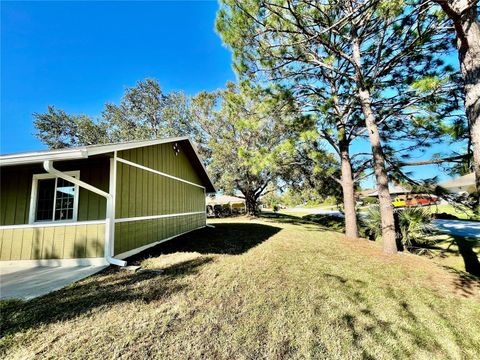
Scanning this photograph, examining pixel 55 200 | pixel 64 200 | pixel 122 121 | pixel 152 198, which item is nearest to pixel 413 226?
pixel 152 198

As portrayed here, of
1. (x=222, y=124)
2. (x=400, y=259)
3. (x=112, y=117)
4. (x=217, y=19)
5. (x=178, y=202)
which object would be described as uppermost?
(x=112, y=117)

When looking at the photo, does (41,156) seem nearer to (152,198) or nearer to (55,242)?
(55,242)

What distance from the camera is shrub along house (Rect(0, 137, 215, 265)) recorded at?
5.53 metres

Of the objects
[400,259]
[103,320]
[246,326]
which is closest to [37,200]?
[103,320]

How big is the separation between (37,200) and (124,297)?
16.3ft

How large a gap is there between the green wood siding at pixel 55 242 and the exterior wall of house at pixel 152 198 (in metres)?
0.50

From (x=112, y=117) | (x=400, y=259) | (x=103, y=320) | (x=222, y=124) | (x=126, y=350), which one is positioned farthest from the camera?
(x=112, y=117)

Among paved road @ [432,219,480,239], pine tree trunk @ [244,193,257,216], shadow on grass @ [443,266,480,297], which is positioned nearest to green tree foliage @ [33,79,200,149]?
pine tree trunk @ [244,193,257,216]

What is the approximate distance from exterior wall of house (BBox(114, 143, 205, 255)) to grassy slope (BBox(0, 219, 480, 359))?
1.44 m

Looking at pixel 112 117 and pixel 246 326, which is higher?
pixel 112 117

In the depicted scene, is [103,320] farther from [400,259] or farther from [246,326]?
[400,259]

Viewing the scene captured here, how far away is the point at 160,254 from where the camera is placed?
259 inches

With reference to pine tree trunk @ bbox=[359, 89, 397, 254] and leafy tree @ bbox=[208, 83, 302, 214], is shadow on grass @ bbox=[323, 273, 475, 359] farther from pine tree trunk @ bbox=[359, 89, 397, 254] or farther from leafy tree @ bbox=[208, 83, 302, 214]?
leafy tree @ bbox=[208, 83, 302, 214]

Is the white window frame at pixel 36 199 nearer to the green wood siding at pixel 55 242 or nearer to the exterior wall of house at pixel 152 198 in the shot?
the green wood siding at pixel 55 242
